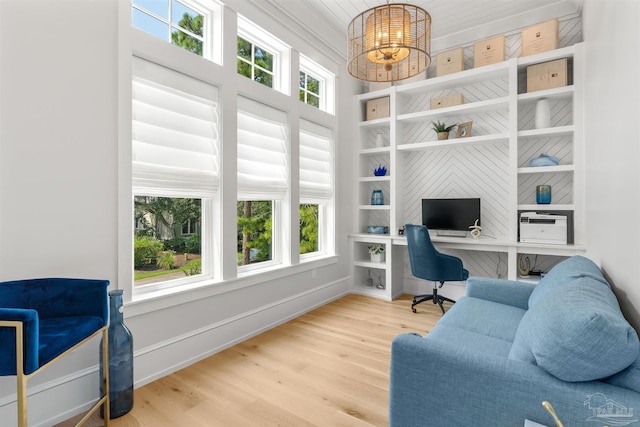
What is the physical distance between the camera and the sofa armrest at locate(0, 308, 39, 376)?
1262mm

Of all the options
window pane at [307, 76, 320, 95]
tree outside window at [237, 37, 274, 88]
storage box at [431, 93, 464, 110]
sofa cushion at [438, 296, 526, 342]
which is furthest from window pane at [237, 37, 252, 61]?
sofa cushion at [438, 296, 526, 342]

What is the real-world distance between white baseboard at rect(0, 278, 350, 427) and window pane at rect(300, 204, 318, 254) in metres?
0.58

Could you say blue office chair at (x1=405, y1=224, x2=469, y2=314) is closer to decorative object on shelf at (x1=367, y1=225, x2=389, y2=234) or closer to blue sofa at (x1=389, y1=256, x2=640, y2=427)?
decorative object on shelf at (x1=367, y1=225, x2=389, y2=234)

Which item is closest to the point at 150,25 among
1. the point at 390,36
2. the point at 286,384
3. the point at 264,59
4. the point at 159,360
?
the point at 264,59

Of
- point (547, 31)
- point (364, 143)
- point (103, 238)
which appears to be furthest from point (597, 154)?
point (103, 238)

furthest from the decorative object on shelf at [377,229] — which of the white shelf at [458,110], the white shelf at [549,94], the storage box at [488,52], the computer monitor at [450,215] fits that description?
the storage box at [488,52]

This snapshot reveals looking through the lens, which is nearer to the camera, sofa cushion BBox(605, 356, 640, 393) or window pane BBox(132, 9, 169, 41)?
sofa cushion BBox(605, 356, 640, 393)

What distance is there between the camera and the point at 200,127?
2.58 metres

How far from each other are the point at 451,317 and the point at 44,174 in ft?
8.37

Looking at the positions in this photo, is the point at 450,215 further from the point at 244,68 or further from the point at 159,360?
the point at 159,360

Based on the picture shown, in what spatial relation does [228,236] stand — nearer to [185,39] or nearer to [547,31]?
[185,39]

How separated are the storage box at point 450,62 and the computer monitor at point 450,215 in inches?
62.2

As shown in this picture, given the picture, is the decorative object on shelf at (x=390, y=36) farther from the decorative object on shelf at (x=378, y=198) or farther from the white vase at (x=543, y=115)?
the decorative object on shelf at (x=378, y=198)

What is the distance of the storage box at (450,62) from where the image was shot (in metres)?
3.88
